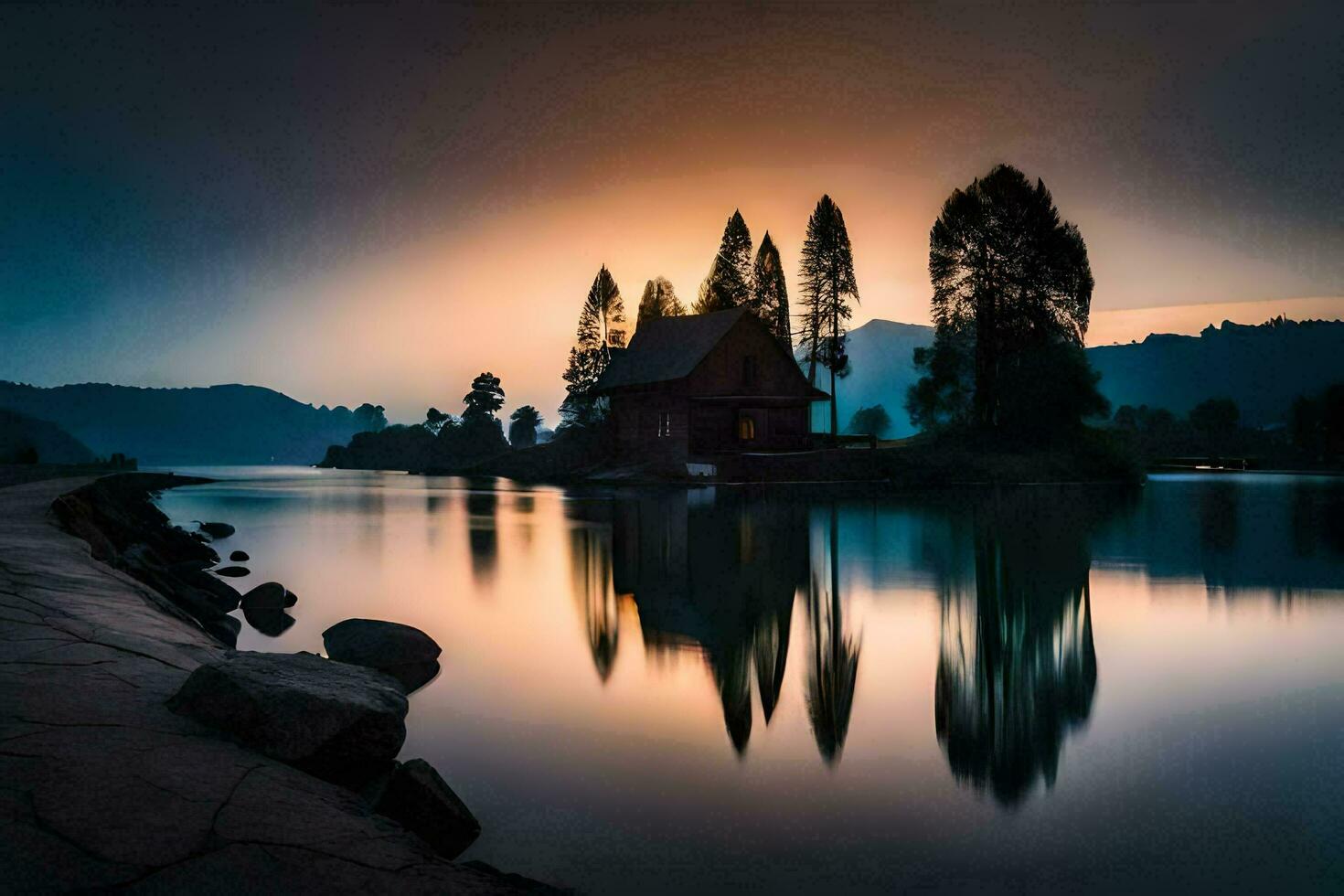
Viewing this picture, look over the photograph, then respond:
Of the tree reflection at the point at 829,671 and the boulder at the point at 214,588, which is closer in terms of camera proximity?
the tree reflection at the point at 829,671

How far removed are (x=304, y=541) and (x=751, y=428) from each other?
122ft

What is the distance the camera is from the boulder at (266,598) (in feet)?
48.8

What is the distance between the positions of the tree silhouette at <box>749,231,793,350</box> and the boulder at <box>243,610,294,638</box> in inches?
2591

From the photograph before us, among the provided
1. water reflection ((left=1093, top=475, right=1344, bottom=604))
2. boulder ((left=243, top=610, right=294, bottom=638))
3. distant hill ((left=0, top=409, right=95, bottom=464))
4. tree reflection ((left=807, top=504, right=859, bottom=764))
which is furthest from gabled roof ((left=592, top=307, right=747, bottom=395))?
distant hill ((left=0, top=409, right=95, bottom=464))

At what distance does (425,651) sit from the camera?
10.8m

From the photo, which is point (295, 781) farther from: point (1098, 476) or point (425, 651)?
point (1098, 476)

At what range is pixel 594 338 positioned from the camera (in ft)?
278

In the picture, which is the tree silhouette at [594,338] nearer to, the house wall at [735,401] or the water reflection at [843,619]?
the house wall at [735,401]

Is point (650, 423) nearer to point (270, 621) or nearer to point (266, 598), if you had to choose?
point (266, 598)

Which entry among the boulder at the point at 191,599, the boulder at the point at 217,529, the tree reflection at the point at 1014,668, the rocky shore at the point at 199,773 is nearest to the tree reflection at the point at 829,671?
the tree reflection at the point at 1014,668

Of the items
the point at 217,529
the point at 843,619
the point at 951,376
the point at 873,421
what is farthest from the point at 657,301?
the point at 873,421

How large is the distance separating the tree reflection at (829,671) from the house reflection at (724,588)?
0.40m

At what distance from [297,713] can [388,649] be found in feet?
15.5

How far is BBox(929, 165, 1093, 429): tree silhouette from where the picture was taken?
59.8 metres
